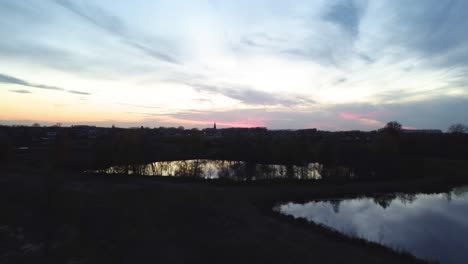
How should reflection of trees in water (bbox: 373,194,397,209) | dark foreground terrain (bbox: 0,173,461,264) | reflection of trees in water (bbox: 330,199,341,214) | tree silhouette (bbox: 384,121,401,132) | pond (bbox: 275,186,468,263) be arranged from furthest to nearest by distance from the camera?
1. tree silhouette (bbox: 384,121,401,132)
2. reflection of trees in water (bbox: 373,194,397,209)
3. reflection of trees in water (bbox: 330,199,341,214)
4. pond (bbox: 275,186,468,263)
5. dark foreground terrain (bbox: 0,173,461,264)

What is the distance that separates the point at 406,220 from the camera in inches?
1005

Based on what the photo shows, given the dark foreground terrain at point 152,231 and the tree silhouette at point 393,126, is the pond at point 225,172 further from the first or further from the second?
the tree silhouette at point 393,126

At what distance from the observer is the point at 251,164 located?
58062 millimetres

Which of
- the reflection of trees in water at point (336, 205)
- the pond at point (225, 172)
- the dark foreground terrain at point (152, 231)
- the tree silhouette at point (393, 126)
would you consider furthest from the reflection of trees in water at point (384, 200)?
the tree silhouette at point (393, 126)

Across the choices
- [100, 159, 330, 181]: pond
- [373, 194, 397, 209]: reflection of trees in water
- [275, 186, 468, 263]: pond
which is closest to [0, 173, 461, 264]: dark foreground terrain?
[275, 186, 468, 263]: pond

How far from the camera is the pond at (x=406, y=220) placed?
61.1 ft

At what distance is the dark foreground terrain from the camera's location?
43.3 feet

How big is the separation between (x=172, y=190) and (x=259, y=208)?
27.9ft

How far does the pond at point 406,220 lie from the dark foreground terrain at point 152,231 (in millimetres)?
3644

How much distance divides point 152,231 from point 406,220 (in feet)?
69.1

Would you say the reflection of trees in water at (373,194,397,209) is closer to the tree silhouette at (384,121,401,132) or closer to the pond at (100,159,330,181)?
the pond at (100,159,330,181)

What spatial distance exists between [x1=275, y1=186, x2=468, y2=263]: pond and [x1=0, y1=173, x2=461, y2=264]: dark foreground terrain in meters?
3.64

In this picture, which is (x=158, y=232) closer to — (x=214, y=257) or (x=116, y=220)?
(x=116, y=220)

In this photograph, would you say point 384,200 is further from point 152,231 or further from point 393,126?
point 393,126
